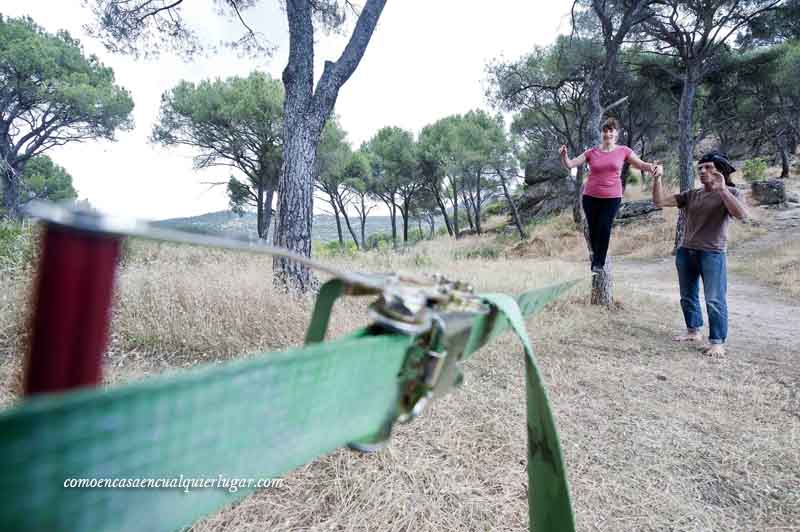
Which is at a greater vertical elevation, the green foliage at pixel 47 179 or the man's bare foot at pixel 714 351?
the green foliage at pixel 47 179

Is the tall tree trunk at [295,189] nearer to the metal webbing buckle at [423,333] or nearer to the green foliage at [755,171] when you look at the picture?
the metal webbing buckle at [423,333]

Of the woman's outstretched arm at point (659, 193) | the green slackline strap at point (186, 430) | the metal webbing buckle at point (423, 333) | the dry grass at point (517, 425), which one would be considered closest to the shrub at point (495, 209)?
the woman's outstretched arm at point (659, 193)

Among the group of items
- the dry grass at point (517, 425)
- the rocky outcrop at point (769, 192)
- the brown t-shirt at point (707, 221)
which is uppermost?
the rocky outcrop at point (769, 192)

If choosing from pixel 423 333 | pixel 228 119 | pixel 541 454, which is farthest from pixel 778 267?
pixel 228 119

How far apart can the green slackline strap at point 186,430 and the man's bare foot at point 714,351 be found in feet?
15.0

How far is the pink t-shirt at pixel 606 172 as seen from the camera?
12.9 feet

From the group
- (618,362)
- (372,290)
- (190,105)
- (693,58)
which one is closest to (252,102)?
(190,105)

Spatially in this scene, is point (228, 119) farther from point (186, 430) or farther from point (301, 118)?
point (186, 430)

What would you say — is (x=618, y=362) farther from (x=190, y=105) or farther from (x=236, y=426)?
(x=190, y=105)

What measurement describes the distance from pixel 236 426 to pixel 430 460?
69.6 inches

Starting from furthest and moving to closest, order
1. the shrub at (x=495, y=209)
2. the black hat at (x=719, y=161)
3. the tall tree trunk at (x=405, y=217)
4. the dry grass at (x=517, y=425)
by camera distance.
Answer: the shrub at (x=495, y=209)
the tall tree trunk at (x=405, y=217)
the black hat at (x=719, y=161)
the dry grass at (x=517, y=425)

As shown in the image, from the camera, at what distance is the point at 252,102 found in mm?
15898

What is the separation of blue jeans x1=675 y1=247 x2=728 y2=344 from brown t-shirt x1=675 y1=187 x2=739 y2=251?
9 centimetres

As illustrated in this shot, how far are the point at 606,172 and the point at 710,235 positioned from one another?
119 cm
